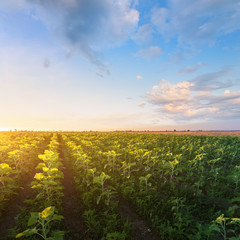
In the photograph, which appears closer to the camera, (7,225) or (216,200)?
(7,225)

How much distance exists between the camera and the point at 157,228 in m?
5.68

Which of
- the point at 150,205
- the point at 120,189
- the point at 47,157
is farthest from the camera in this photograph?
the point at 47,157

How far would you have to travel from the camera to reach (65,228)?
18.8ft

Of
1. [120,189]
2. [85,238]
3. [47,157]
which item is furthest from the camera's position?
[47,157]

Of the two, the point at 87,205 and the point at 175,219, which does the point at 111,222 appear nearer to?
the point at 87,205

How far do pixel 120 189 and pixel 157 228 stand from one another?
3.13 metres

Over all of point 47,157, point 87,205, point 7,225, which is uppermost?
point 47,157

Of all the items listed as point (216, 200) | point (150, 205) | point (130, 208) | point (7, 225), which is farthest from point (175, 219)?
point (7, 225)

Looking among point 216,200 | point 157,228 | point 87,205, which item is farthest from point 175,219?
point 87,205

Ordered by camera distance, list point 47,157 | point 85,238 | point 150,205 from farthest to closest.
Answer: point 47,157 < point 150,205 < point 85,238

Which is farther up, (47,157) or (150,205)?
(47,157)

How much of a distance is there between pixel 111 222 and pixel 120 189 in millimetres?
2828

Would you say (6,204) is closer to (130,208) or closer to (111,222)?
(111,222)

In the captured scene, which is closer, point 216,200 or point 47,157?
point 216,200
